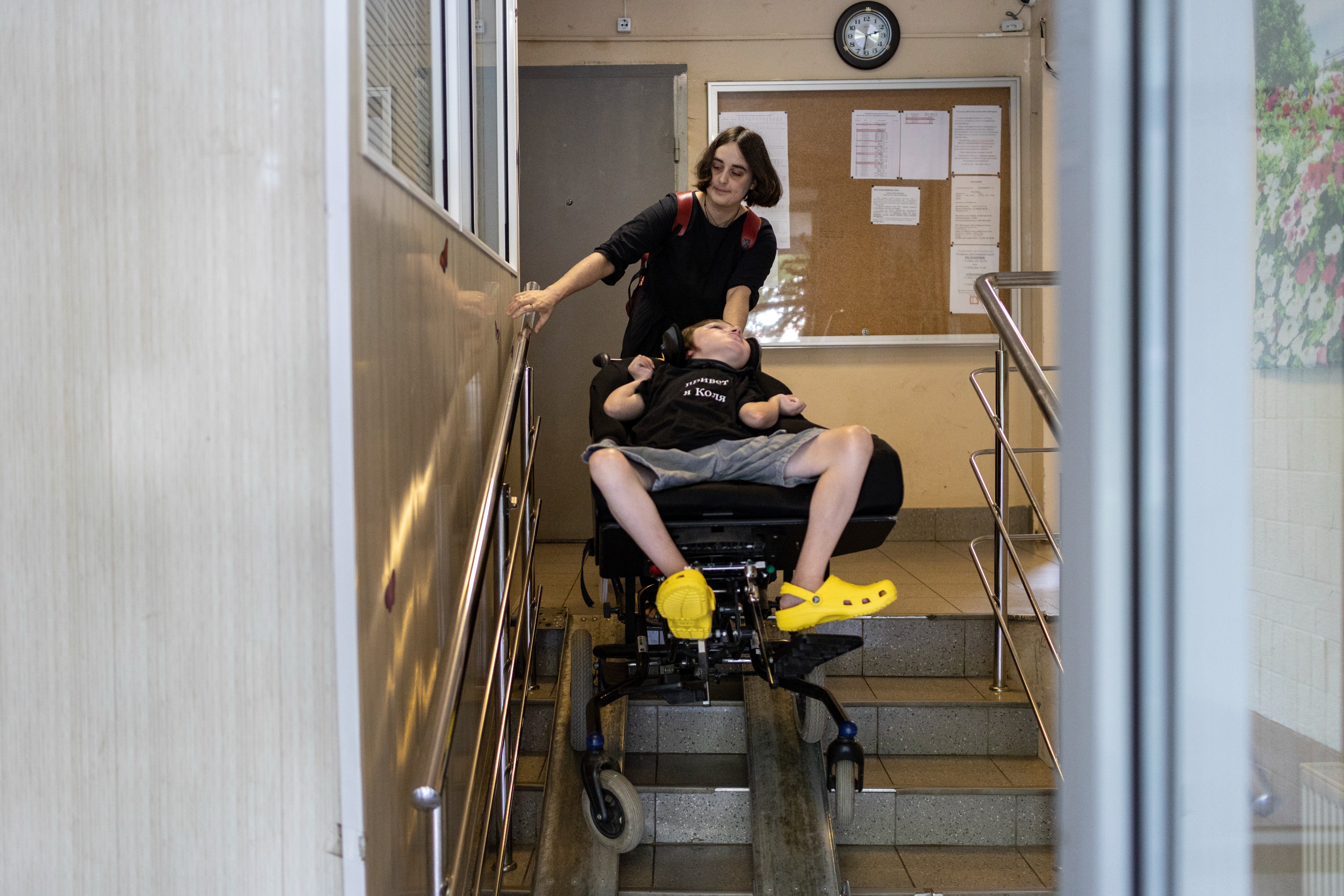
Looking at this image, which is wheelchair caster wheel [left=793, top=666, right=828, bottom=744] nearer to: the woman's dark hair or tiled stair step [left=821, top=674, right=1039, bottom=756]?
tiled stair step [left=821, top=674, right=1039, bottom=756]

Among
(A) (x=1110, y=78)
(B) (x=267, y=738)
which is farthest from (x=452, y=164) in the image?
(A) (x=1110, y=78)

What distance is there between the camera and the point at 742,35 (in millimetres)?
4531

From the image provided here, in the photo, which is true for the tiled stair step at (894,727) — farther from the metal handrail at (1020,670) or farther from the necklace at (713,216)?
the necklace at (713,216)

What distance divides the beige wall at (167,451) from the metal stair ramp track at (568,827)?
1124 millimetres

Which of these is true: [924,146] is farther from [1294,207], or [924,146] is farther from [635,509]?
[1294,207]

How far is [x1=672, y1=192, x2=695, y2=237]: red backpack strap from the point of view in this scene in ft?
9.70

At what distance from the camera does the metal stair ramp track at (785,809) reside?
7.37 feet

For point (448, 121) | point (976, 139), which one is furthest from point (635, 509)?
point (976, 139)

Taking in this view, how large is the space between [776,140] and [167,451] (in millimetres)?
3814

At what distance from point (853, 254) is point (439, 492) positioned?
326 centimetres

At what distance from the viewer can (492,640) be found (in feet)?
8.04

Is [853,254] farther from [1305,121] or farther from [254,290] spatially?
[1305,121]

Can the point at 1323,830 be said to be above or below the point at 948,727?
above

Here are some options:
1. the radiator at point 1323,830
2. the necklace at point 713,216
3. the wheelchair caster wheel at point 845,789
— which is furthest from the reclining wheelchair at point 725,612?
the radiator at point 1323,830
